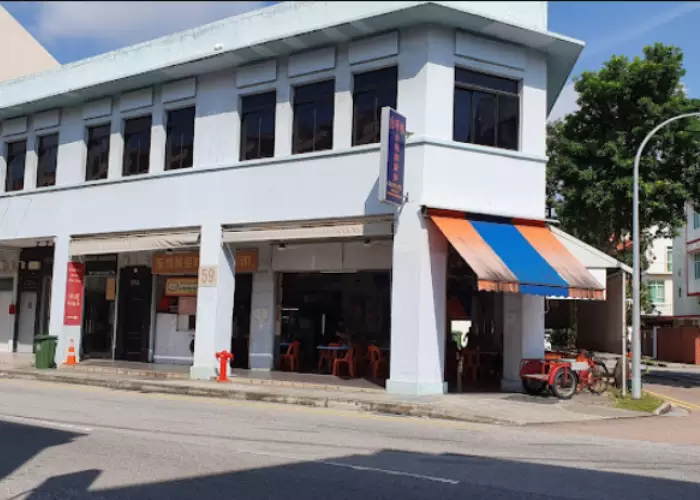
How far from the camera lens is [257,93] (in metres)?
19.1

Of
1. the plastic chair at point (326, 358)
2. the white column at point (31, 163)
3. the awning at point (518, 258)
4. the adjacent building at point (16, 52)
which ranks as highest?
the adjacent building at point (16, 52)

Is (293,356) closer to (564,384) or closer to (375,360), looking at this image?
(375,360)

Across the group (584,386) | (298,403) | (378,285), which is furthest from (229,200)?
(584,386)

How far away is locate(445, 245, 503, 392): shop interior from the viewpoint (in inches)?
756

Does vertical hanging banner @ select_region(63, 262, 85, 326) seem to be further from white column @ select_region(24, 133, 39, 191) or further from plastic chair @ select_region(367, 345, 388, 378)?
plastic chair @ select_region(367, 345, 388, 378)

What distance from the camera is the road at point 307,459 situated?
7.02m

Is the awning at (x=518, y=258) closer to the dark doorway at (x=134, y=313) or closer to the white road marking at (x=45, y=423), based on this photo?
the white road marking at (x=45, y=423)

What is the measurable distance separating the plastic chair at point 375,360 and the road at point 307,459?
576cm

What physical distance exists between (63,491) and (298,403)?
8.61 metres

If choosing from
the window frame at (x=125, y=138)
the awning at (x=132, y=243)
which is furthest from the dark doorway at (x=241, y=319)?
the window frame at (x=125, y=138)

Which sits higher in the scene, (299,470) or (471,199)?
(471,199)

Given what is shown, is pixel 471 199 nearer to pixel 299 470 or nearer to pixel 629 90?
pixel 629 90

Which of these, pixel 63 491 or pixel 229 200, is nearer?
pixel 63 491

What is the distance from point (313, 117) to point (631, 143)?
1063cm
